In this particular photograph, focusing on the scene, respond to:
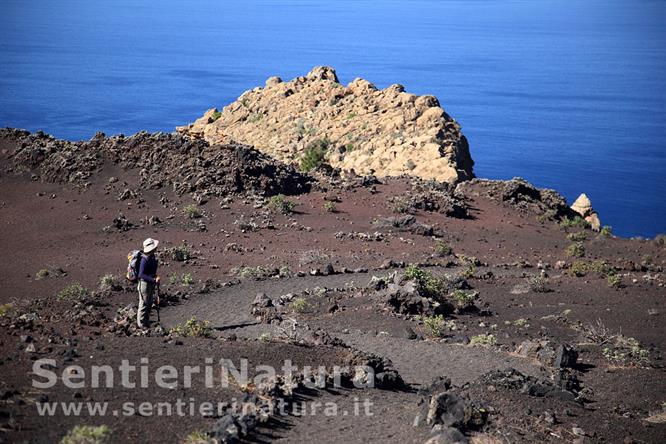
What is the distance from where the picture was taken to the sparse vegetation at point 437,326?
584 inches

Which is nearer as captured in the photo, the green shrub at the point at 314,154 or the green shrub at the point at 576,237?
the green shrub at the point at 576,237

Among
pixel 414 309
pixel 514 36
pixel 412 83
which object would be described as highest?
pixel 514 36

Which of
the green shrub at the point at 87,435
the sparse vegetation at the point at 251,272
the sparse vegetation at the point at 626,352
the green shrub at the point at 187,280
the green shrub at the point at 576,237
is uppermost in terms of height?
the green shrub at the point at 576,237

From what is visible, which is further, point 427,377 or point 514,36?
point 514,36

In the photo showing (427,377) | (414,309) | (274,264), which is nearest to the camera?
(427,377)

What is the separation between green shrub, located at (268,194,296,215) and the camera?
84.1 ft

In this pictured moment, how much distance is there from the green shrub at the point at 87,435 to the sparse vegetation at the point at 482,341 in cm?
775

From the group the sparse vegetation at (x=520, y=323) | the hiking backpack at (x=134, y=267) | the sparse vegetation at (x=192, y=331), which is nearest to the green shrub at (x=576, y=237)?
the sparse vegetation at (x=520, y=323)

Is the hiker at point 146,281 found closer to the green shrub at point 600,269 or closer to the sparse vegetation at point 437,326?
the sparse vegetation at point 437,326

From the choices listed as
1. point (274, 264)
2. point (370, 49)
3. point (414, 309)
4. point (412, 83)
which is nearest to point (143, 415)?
point (414, 309)

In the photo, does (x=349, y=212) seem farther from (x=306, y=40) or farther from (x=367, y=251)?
(x=306, y=40)

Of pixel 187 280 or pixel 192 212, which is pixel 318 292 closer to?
pixel 187 280

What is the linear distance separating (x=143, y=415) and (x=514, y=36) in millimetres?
176155

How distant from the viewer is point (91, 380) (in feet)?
31.2
